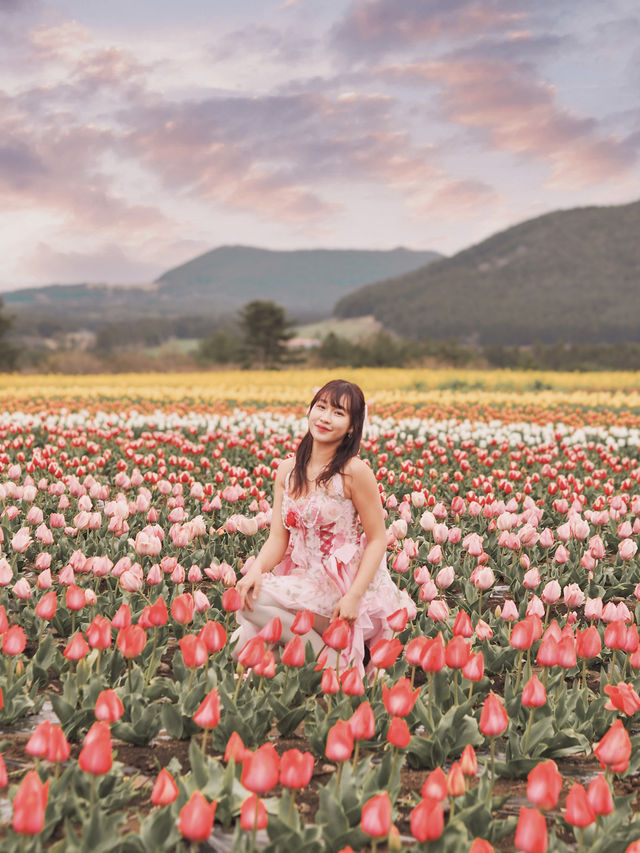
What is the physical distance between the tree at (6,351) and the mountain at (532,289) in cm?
6535

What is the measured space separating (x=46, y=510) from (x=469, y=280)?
451 ft

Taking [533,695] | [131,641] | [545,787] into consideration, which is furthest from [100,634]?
[545,787]

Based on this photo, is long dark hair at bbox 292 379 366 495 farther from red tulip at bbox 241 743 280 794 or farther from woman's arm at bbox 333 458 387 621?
red tulip at bbox 241 743 280 794

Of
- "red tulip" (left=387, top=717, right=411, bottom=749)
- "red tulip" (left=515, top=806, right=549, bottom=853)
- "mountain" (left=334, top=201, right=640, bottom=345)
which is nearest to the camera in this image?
"red tulip" (left=515, top=806, right=549, bottom=853)

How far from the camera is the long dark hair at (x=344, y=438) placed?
443cm

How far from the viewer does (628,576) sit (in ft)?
19.9

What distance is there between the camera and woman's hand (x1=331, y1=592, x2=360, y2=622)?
4145 millimetres

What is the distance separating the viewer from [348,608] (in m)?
4.15

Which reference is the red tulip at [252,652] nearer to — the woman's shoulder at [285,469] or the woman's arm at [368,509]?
the woman's arm at [368,509]

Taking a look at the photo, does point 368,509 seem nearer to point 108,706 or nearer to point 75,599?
point 75,599

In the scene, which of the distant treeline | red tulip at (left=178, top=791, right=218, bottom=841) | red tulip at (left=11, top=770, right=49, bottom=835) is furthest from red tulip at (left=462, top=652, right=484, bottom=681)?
the distant treeline

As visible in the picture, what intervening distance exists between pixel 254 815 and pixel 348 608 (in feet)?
5.75

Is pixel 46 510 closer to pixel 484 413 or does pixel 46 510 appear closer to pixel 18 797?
pixel 18 797

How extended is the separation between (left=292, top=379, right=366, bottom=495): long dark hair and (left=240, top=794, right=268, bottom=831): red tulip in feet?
7.25
